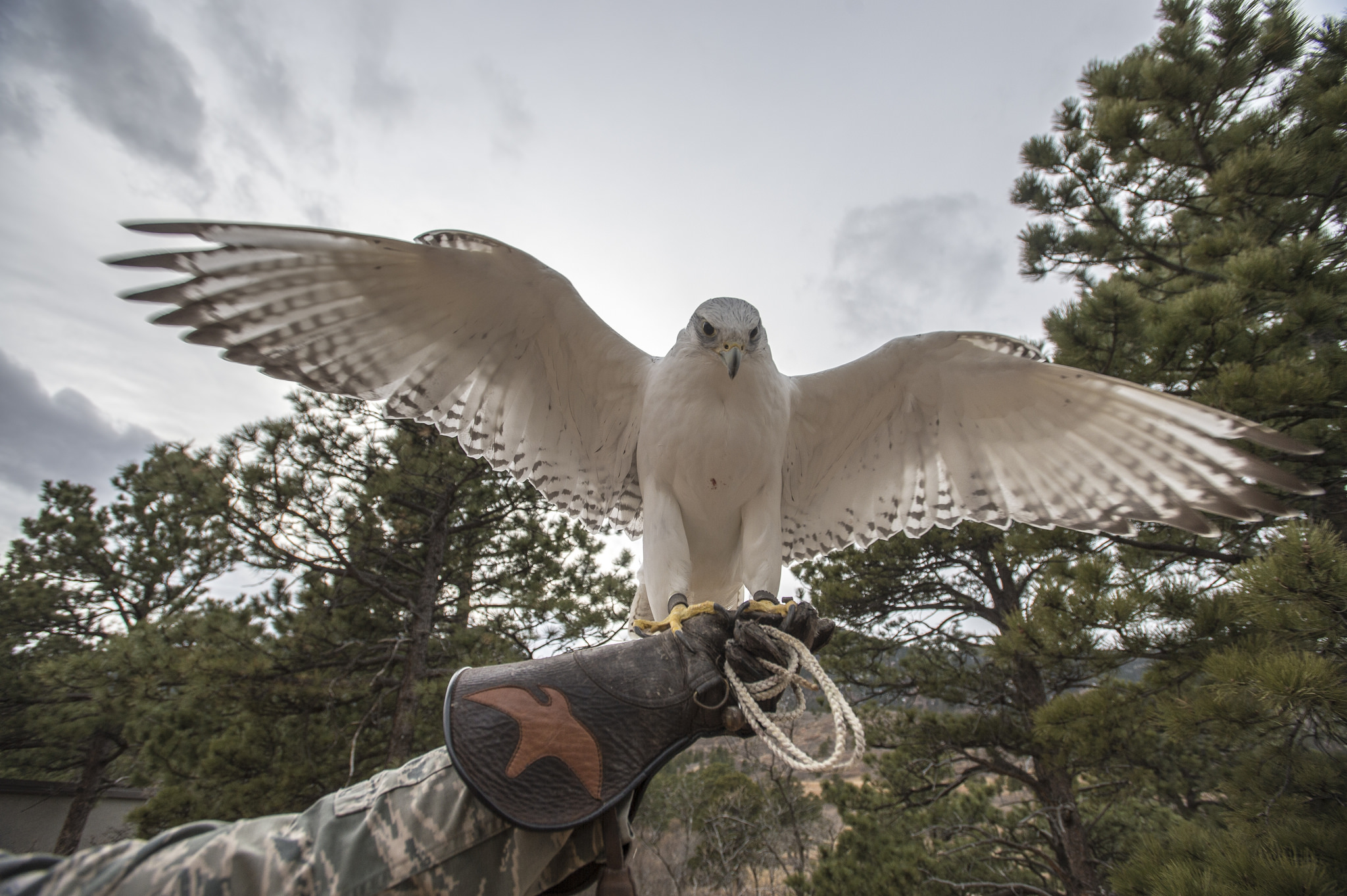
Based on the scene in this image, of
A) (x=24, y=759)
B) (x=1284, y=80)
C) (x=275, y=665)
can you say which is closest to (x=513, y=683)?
(x=275, y=665)

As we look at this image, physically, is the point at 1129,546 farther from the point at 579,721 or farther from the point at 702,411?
the point at 579,721

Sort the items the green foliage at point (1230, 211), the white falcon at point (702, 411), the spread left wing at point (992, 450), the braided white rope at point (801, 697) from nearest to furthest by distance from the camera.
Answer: the braided white rope at point (801, 697), the white falcon at point (702, 411), the spread left wing at point (992, 450), the green foliage at point (1230, 211)

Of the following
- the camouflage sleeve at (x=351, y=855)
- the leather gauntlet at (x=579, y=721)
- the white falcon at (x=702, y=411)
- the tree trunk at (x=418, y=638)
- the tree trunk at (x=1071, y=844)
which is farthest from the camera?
the tree trunk at (x=418, y=638)

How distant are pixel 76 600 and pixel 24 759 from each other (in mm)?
3579

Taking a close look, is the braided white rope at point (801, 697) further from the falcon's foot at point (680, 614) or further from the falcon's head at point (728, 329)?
the falcon's head at point (728, 329)

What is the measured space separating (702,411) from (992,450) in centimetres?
176

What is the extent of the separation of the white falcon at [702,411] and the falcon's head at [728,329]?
1cm

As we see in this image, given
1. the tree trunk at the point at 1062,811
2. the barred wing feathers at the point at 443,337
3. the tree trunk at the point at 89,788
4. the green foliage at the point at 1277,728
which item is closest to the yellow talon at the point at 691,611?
the barred wing feathers at the point at 443,337

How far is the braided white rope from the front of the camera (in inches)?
49.3

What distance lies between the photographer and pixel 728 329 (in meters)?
2.37

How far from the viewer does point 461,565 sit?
26.7ft

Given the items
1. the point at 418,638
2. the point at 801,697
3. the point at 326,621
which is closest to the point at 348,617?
the point at 326,621

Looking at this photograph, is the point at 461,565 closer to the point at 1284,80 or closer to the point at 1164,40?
the point at 1164,40

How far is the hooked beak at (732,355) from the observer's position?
226 cm
